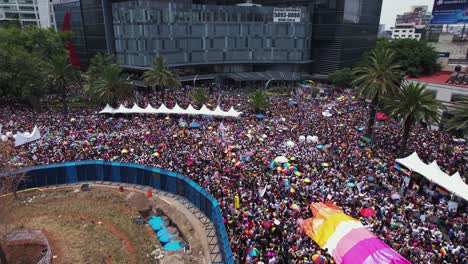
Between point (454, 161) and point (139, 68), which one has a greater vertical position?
point (139, 68)

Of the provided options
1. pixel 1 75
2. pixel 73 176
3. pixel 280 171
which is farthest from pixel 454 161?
pixel 1 75

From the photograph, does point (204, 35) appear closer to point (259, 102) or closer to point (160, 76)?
point (160, 76)

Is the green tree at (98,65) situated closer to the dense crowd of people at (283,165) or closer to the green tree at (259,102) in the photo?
the dense crowd of people at (283,165)

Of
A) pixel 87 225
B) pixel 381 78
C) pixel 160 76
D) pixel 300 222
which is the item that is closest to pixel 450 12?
pixel 381 78

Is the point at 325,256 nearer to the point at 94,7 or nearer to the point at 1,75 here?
the point at 1,75

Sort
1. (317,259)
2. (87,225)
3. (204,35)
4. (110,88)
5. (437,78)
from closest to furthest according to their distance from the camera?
(317,259), (87,225), (110,88), (437,78), (204,35)

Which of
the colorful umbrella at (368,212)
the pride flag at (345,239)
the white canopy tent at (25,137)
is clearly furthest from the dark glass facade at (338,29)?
the white canopy tent at (25,137)

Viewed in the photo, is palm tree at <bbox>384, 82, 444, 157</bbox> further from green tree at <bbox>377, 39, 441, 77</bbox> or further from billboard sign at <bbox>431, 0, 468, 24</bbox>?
billboard sign at <bbox>431, 0, 468, 24</bbox>
